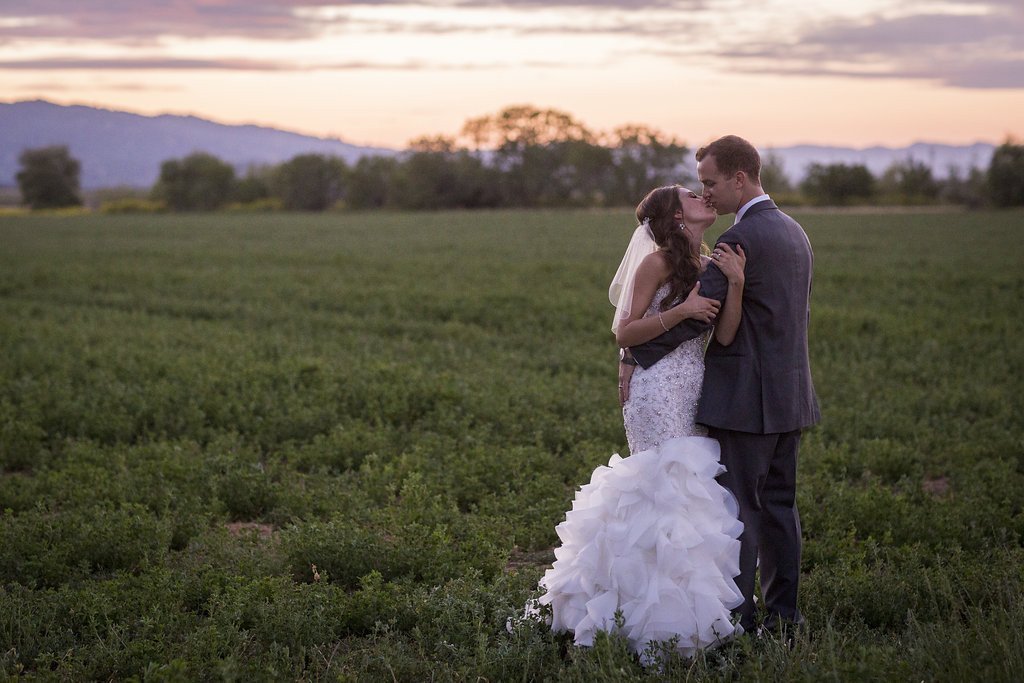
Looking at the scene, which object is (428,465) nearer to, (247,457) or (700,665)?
(247,457)

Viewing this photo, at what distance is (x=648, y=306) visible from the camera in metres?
4.86

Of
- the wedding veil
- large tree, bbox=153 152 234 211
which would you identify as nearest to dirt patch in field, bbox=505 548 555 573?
the wedding veil

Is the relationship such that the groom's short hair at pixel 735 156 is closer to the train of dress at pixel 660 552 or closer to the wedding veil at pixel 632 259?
the wedding veil at pixel 632 259

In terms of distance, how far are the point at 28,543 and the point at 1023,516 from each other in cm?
769

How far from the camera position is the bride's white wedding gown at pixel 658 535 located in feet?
14.8

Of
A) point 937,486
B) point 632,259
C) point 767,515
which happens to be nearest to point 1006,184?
point 937,486

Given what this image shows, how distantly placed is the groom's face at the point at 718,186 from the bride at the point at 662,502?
8 cm

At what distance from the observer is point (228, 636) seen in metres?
5.03

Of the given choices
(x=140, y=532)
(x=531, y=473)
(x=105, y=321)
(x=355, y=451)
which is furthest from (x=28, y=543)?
(x=105, y=321)

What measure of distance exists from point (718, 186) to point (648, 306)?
2.41 feet

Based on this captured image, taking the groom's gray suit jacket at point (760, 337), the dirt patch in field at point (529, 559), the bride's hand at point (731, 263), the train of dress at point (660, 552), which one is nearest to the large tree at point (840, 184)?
the dirt patch in field at point (529, 559)

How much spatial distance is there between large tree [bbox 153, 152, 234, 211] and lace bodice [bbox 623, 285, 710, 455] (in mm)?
122742

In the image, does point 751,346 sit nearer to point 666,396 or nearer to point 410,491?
point 666,396

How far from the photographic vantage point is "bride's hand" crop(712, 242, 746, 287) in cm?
458
